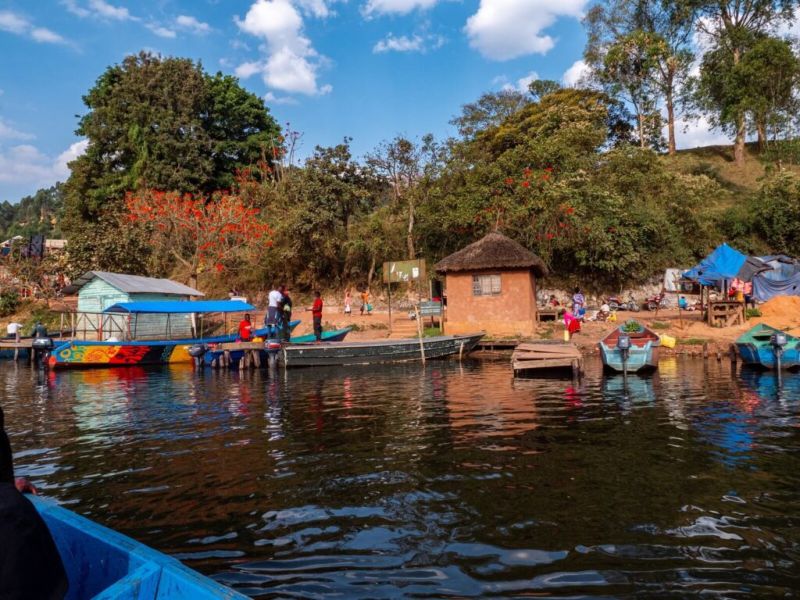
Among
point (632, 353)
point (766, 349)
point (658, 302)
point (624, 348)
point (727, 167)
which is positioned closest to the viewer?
point (624, 348)

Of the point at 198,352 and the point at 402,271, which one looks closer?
the point at 198,352

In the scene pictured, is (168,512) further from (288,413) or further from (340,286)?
(340,286)

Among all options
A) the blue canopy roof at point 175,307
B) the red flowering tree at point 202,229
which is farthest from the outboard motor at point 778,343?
the red flowering tree at point 202,229

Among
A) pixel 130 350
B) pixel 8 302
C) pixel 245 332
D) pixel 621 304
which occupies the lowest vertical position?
pixel 130 350

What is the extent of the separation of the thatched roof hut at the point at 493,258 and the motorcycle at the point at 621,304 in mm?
6463

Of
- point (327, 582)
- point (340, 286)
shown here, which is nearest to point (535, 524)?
point (327, 582)

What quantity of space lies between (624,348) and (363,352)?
9.25 m

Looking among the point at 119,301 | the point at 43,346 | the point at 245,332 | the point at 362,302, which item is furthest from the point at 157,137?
the point at 245,332

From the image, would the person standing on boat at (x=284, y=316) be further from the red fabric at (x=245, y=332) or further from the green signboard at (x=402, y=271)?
the green signboard at (x=402, y=271)

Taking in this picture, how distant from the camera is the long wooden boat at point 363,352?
1992 cm

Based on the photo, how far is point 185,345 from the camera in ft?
75.5

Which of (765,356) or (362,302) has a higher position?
(362,302)

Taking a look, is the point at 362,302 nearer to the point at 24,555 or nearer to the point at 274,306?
the point at 274,306

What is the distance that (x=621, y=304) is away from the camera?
29.8 m
